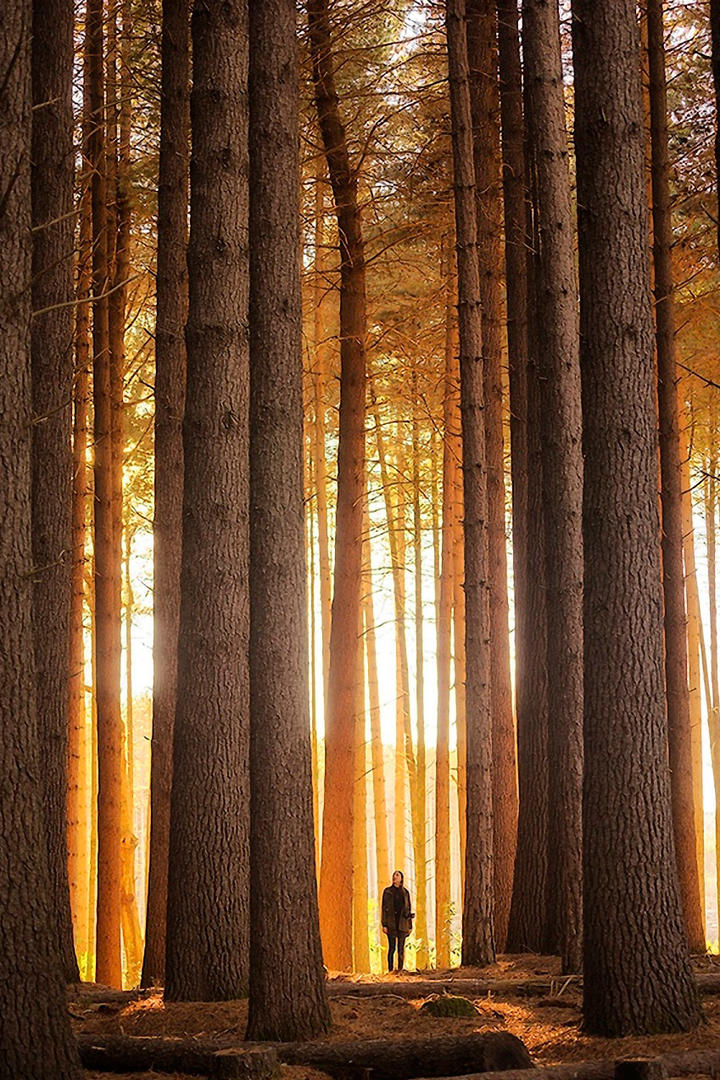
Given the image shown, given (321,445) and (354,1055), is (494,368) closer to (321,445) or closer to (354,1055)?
(321,445)

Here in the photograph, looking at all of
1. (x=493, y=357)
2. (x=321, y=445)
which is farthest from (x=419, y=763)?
(x=493, y=357)

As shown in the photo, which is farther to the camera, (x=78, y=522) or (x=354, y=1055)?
(x=78, y=522)

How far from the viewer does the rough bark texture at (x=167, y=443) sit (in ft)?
32.2

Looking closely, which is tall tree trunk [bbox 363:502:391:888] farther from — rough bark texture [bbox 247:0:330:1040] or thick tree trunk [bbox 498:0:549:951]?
rough bark texture [bbox 247:0:330:1040]

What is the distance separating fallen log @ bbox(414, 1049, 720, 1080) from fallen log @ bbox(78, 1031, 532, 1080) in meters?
0.22

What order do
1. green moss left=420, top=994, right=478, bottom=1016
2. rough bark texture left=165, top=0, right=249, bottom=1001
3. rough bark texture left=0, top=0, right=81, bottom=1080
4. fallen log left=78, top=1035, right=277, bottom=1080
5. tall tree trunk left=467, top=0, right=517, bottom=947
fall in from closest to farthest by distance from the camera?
1. rough bark texture left=0, top=0, right=81, bottom=1080
2. fallen log left=78, top=1035, right=277, bottom=1080
3. green moss left=420, top=994, right=478, bottom=1016
4. rough bark texture left=165, top=0, right=249, bottom=1001
5. tall tree trunk left=467, top=0, right=517, bottom=947

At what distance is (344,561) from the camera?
537 inches

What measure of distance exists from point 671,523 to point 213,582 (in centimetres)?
605

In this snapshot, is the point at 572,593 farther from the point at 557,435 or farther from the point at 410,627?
the point at 410,627

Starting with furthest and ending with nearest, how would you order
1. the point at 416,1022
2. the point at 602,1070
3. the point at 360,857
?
the point at 360,857, the point at 416,1022, the point at 602,1070

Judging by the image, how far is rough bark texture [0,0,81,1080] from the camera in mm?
4969

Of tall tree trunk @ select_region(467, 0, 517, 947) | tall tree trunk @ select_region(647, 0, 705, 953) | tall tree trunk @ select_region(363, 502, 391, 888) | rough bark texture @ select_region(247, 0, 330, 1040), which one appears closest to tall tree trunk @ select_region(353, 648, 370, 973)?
tall tree trunk @ select_region(363, 502, 391, 888)

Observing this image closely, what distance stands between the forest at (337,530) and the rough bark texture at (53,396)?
0.03 m

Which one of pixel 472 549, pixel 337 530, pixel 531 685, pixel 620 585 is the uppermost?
pixel 337 530
